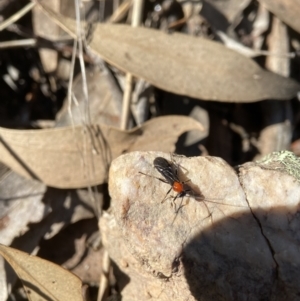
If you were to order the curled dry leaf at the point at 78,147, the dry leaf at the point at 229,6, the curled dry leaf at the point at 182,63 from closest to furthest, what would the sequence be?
the curled dry leaf at the point at 78,147 → the curled dry leaf at the point at 182,63 → the dry leaf at the point at 229,6

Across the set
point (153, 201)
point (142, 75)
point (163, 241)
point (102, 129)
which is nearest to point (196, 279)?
point (163, 241)

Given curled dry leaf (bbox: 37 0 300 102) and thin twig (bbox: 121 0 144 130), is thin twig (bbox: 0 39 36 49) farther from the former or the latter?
thin twig (bbox: 121 0 144 130)

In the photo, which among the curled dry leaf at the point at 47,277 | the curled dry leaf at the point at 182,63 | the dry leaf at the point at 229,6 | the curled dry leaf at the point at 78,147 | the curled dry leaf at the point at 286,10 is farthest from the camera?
the dry leaf at the point at 229,6

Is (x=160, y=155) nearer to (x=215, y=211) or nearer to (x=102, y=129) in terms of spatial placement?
(x=215, y=211)

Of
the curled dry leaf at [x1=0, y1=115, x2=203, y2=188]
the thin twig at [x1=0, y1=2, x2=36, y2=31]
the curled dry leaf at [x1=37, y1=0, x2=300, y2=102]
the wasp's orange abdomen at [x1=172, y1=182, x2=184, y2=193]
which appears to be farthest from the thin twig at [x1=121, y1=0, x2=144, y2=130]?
the wasp's orange abdomen at [x1=172, y1=182, x2=184, y2=193]

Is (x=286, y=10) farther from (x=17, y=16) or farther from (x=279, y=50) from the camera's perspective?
(x=17, y=16)

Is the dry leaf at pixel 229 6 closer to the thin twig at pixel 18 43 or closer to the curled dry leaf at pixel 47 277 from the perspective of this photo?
the thin twig at pixel 18 43

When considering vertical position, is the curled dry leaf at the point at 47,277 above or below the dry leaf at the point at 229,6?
below

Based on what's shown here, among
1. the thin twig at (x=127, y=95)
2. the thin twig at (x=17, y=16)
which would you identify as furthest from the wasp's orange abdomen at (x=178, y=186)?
the thin twig at (x=17, y=16)

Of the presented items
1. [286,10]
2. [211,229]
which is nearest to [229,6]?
[286,10]
